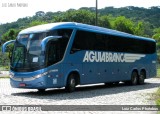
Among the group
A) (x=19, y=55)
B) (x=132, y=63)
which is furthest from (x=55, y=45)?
(x=132, y=63)

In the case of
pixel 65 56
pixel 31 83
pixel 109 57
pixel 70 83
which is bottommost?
pixel 70 83

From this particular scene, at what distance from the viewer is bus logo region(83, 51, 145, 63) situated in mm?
21188

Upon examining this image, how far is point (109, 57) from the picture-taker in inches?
925

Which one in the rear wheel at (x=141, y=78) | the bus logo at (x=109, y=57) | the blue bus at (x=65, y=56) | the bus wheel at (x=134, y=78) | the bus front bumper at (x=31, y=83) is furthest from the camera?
the rear wheel at (x=141, y=78)

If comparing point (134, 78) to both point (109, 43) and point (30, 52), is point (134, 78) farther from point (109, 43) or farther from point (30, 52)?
point (30, 52)

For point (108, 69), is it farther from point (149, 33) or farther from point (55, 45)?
point (149, 33)

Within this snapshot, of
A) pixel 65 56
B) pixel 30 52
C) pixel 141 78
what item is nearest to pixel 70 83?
pixel 65 56

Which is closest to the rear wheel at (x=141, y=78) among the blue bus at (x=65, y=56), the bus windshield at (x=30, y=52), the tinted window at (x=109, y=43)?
the tinted window at (x=109, y=43)

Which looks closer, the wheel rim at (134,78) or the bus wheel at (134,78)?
the bus wheel at (134,78)

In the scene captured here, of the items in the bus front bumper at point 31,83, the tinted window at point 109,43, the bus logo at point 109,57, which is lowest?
the bus front bumper at point 31,83

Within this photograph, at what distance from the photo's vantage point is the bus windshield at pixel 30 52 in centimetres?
1772

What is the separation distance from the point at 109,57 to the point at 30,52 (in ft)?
22.4

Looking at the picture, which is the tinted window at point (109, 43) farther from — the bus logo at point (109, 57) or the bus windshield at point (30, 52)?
the bus windshield at point (30, 52)

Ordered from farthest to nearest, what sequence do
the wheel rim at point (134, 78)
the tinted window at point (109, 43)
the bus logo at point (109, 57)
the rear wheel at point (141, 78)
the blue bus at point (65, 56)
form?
1. the rear wheel at point (141, 78)
2. the wheel rim at point (134, 78)
3. the bus logo at point (109, 57)
4. the tinted window at point (109, 43)
5. the blue bus at point (65, 56)
